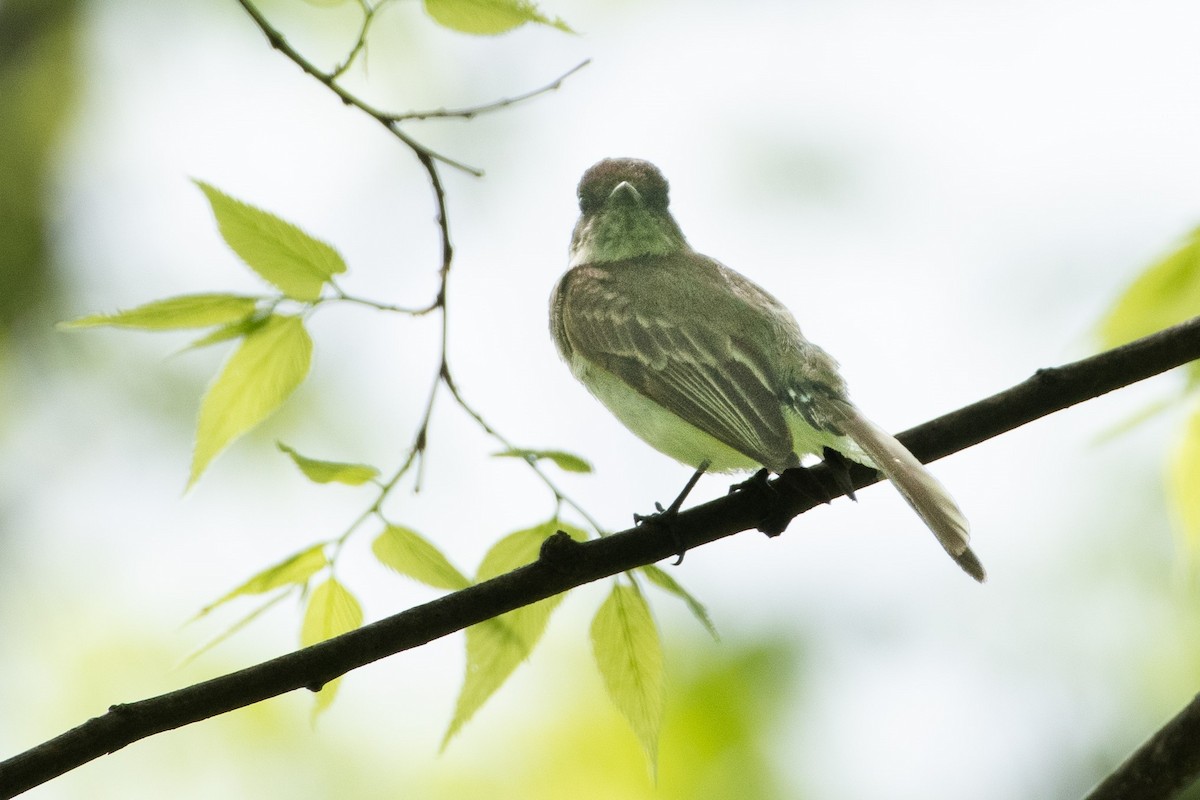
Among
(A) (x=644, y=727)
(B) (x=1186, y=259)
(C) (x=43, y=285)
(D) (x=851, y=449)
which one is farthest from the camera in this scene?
(C) (x=43, y=285)

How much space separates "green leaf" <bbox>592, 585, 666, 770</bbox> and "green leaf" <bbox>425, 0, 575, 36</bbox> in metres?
0.88

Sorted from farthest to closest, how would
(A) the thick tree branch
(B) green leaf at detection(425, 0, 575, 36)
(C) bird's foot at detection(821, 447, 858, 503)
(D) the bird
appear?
(D) the bird → (C) bird's foot at detection(821, 447, 858, 503) → (B) green leaf at detection(425, 0, 575, 36) → (A) the thick tree branch

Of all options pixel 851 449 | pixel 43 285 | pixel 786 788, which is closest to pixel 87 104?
pixel 43 285

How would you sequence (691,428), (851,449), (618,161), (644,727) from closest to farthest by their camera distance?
(644,727)
(851,449)
(691,428)
(618,161)

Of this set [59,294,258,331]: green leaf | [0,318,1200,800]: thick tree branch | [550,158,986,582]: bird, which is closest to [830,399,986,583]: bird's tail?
[550,158,986,582]: bird

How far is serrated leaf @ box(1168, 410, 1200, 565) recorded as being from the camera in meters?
2.06

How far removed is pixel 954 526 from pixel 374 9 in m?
1.30

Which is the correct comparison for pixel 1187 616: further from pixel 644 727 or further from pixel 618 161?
pixel 644 727

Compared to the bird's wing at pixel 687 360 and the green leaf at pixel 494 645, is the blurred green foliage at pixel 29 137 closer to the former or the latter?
the bird's wing at pixel 687 360

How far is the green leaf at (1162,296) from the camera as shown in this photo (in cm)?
201

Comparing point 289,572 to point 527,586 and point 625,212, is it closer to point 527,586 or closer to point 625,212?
point 527,586

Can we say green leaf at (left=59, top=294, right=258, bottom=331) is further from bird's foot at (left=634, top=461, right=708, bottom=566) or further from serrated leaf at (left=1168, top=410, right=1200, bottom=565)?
serrated leaf at (left=1168, top=410, right=1200, bottom=565)

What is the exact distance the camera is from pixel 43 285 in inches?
250

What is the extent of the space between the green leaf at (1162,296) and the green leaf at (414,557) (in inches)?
49.1
